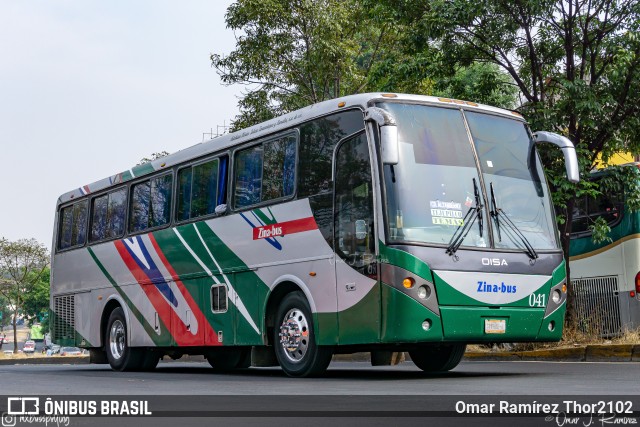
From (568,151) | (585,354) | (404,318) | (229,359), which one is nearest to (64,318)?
(229,359)

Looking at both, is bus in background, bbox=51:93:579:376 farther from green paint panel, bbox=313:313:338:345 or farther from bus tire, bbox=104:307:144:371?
bus tire, bbox=104:307:144:371

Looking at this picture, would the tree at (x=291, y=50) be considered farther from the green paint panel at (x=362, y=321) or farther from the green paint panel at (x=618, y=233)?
the green paint panel at (x=362, y=321)

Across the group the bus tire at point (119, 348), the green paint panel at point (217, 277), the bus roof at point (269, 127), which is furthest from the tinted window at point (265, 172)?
the bus tire at point (119, 348)

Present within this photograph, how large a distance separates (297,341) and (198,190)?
151 inches

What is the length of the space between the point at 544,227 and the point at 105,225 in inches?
359

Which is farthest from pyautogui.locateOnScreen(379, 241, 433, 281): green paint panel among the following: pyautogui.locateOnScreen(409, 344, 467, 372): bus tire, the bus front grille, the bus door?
the bus front grille

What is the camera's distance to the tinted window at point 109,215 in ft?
60.0

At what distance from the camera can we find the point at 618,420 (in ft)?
22.4

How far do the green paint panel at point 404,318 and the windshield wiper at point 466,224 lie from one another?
2.51 feet

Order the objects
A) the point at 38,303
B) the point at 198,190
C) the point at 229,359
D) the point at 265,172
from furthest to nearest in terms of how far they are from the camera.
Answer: the point at 38,303 → the point at 229,359 → the point at 198,190 → the point at 265,172

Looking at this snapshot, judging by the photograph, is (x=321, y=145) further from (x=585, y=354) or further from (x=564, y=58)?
(x=564, y=58)

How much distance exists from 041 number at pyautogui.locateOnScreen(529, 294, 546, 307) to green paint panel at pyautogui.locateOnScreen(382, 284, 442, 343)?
4.83 feet

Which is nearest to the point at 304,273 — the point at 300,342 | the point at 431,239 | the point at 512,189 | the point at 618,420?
the point at 300,342

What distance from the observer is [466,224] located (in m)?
11.8
